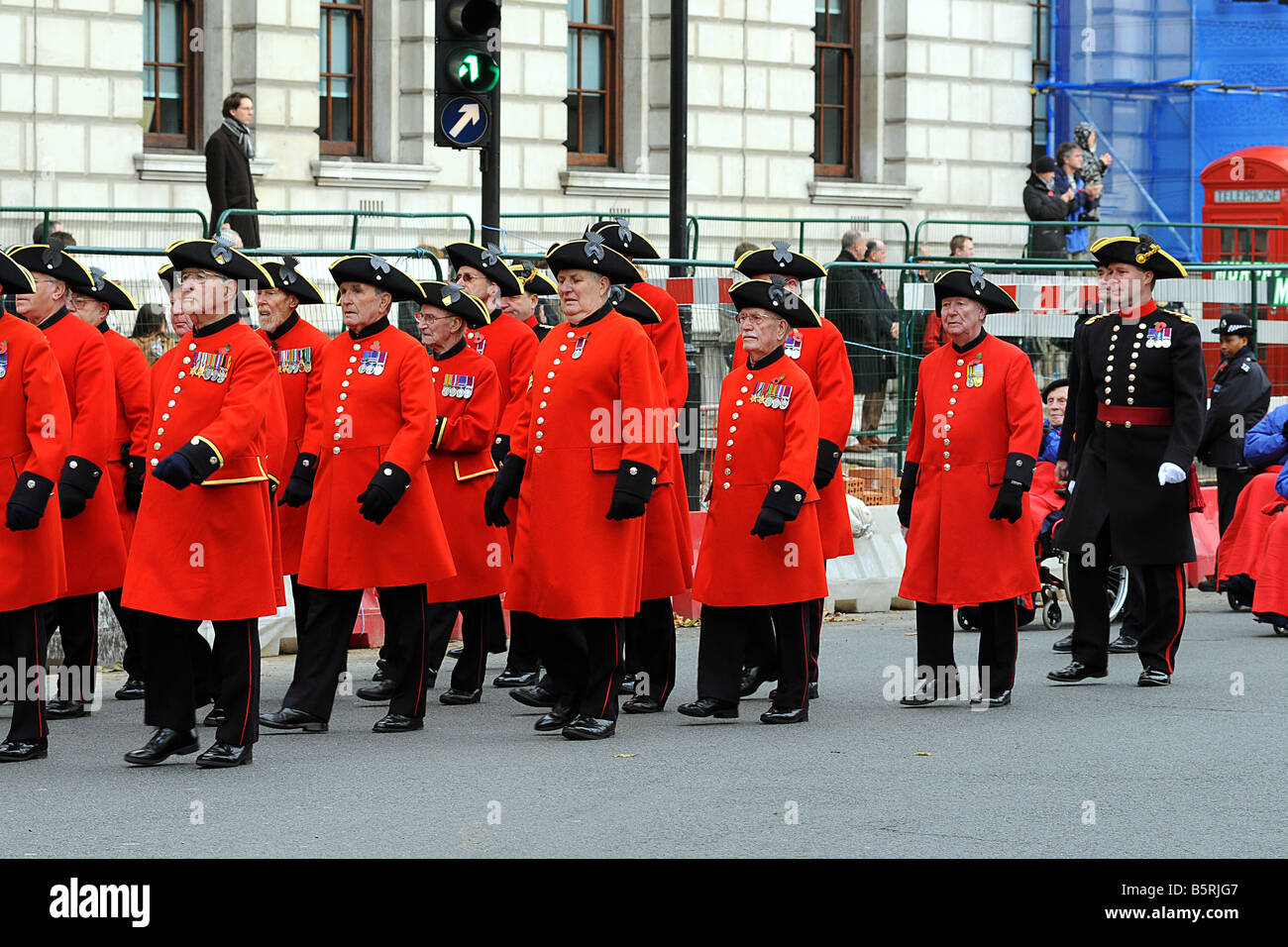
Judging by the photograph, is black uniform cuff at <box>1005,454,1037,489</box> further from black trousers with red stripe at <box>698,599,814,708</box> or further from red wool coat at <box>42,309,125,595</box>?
red wool coat at <box>42,309,125,595</box>

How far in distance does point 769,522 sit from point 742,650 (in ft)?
2.35

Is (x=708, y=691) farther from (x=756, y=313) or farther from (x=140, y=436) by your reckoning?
(x=140, y=436)

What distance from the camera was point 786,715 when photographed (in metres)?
9.48

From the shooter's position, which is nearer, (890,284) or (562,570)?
(562,570)

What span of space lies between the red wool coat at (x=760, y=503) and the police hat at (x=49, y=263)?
279cm

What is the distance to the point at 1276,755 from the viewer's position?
8609 mm

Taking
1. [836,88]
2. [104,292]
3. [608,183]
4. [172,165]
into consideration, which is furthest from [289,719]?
[836,88]

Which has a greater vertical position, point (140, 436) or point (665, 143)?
point (665, 143)

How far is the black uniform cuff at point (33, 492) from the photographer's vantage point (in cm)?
820

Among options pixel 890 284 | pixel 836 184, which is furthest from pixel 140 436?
pixel 836 184

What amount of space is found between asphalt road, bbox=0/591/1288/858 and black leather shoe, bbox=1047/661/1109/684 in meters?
0.36

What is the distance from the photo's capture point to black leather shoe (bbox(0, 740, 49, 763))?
8.42m

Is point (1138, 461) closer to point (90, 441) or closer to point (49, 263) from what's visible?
point (90, 441)
